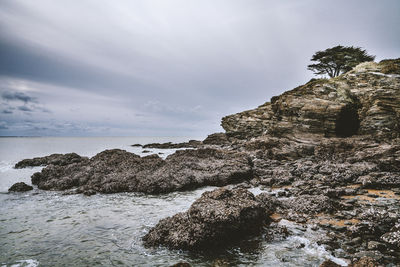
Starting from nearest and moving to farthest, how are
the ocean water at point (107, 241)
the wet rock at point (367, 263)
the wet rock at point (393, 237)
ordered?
the wet rock at point (367, 263), the wet rock at point (393, 237), the ocean water at point (107, 241)

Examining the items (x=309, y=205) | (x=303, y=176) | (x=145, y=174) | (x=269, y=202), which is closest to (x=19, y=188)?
(x=145, y=174)

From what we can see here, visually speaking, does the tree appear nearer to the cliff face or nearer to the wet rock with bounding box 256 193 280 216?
the cliff face

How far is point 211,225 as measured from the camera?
7.59m

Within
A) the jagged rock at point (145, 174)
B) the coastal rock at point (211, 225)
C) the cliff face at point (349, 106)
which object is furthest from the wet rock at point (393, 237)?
the cliff face at point (349, 106)

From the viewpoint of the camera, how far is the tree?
42.8 metres

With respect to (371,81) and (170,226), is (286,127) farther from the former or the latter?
(170,226)

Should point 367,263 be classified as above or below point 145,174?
below

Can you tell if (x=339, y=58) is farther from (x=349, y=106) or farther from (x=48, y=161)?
(x=48, y=161)

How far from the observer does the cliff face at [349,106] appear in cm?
2614

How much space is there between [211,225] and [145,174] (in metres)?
11.9

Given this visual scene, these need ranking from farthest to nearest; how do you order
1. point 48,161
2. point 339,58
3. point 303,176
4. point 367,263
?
point 339,58 < point 48,161 < point 303,176 < point 367,263

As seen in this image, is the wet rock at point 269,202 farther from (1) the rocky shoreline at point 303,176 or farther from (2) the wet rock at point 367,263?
(2) the wet rock at point 367,263

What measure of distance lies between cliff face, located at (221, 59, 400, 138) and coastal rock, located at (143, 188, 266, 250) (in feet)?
82.3

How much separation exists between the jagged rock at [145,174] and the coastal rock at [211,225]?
25.8 ft
